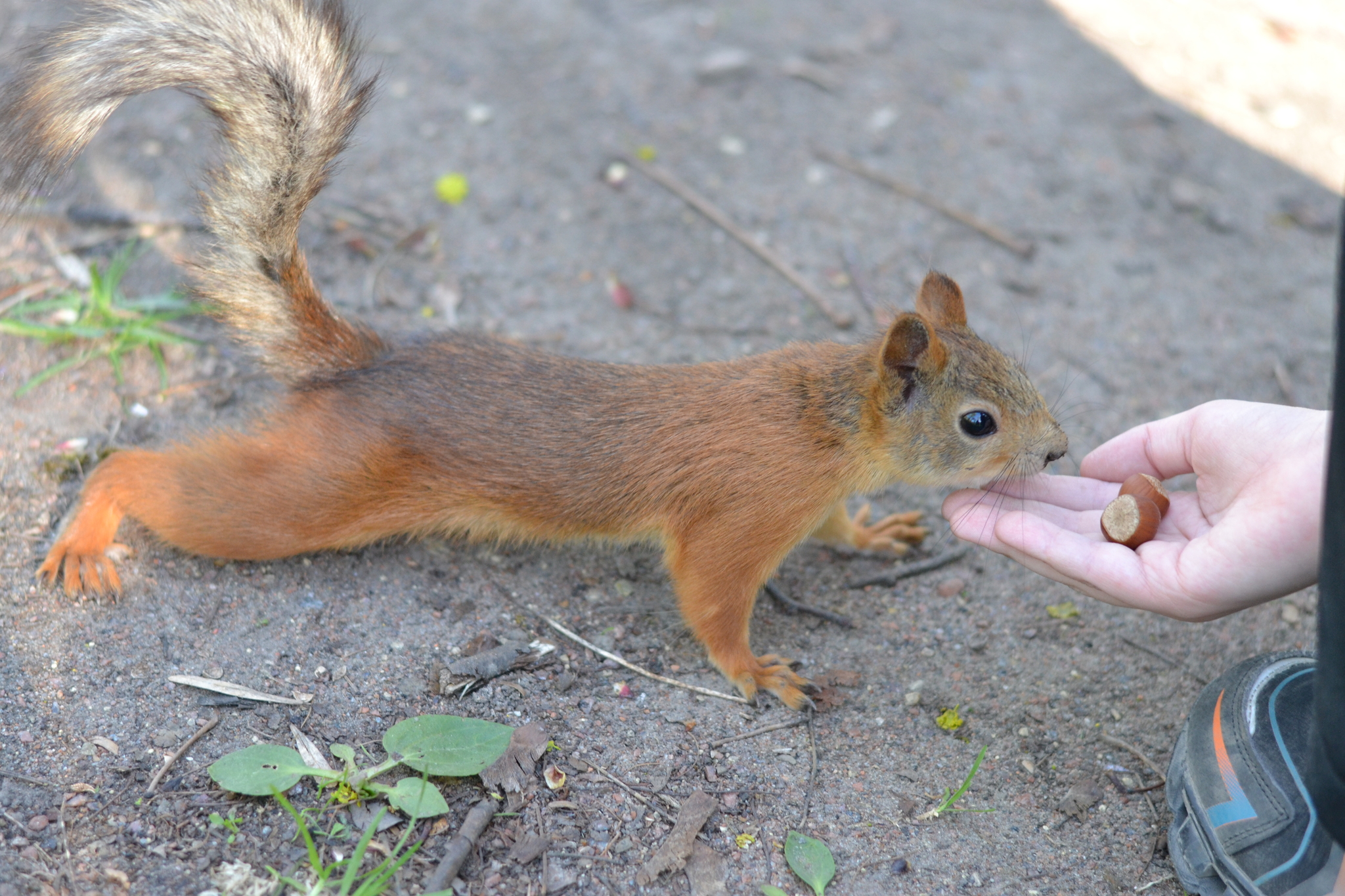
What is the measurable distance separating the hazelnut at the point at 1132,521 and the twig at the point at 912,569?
0.69m

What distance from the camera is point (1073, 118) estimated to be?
15.7 feet

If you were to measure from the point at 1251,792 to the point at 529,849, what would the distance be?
4.69ft

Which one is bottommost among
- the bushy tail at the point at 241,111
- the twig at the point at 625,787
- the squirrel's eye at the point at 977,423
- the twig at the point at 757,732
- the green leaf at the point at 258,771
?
the twig at the point at 757,732

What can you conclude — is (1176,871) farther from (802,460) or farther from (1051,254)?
(1051,254)

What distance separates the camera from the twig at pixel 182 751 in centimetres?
212

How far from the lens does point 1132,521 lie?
93.4 inches

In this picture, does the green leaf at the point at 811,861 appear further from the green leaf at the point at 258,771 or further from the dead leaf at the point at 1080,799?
the green leaf at the point at 258,771

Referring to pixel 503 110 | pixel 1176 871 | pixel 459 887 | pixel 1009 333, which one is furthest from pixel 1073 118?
pixel 459 887

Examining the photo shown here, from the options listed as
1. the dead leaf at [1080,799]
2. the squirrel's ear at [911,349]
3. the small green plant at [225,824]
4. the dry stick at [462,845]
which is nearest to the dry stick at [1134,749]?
the dead leaf at [1080,799]

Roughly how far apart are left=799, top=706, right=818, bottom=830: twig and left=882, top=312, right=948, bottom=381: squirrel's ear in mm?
872

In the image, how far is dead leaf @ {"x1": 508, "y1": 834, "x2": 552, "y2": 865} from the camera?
6.79 ft

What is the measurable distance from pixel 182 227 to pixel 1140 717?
3.49 m

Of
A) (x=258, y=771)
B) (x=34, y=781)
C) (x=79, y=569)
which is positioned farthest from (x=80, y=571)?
(x=258, y=771)

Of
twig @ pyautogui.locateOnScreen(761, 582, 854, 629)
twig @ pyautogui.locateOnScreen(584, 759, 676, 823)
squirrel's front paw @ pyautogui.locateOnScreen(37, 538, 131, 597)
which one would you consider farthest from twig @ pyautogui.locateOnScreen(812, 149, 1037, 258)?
squirrel's front paw @ pyautogui.locateOnScreen(37, 538, 131, 597)
